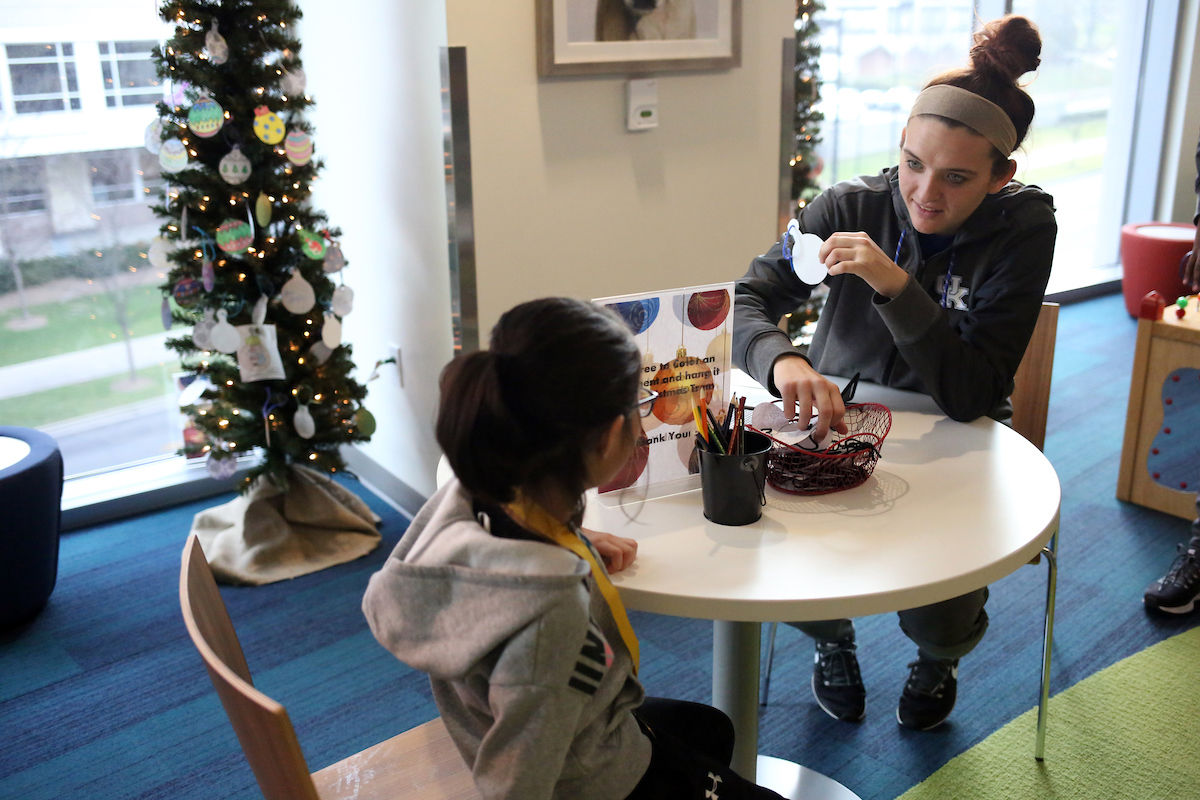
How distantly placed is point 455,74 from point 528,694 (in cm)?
177

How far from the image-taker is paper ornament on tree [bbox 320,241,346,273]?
2.56 meters

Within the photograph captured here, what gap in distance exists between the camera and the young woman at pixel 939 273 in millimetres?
1520

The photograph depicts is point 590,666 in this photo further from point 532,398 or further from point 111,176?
point 111,176

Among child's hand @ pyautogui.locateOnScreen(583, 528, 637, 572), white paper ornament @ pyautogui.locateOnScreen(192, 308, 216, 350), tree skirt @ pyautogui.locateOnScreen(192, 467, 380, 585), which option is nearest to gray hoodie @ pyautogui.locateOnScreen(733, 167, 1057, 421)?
child's hand @ pyautogui.locateOnScreen(583, 528, 637, 572)

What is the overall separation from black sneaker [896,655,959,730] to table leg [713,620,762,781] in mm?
522

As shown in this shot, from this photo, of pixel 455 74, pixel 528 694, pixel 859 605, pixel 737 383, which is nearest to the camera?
pixel 528 694

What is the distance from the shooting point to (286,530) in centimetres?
276

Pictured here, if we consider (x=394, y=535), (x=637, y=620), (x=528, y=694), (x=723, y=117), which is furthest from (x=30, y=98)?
(x=528, y=694)

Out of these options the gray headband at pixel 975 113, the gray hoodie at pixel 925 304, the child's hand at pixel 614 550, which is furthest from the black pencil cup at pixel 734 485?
the gray headband at pixel 975 113

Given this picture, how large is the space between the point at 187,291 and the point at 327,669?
0.99 metres

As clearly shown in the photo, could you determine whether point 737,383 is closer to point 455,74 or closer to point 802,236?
point 802,236

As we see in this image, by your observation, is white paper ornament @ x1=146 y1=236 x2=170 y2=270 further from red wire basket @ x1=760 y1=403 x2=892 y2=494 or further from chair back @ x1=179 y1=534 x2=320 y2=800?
red wire basket @ x1=760 y1=403 x2=892 y2=494

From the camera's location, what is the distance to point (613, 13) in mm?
2451

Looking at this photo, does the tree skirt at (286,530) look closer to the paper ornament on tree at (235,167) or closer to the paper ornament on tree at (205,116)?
the paper ornament on tree at (235,167)
